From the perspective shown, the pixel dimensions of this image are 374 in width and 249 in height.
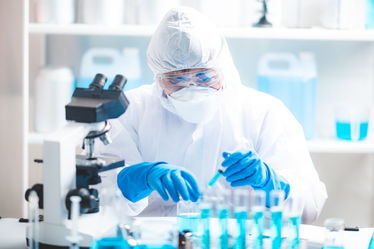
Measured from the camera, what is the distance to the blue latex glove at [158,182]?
5.28ft

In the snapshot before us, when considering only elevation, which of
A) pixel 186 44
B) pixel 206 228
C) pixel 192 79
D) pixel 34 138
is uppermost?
pixel 186 44

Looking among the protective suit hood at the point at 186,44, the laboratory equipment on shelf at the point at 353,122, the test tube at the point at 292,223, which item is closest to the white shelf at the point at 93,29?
the protective suit hood at the point at 186,44

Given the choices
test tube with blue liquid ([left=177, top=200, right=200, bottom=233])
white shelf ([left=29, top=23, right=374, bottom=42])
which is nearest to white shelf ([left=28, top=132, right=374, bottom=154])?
white shelf ([left=29, top=23, right=374, bottom=42])

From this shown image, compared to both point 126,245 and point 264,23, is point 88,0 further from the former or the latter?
point 126,245

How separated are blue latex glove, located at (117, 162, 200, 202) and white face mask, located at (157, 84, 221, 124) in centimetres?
28

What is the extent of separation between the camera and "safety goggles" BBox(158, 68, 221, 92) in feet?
6.14

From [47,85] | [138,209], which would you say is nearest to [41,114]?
[47,85]

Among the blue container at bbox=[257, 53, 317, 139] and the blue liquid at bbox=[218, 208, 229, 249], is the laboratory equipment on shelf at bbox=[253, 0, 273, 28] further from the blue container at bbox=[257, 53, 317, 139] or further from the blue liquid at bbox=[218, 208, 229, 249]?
the blue liquid at bbox=[218, 208, 229, 249]

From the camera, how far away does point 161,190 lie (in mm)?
1639

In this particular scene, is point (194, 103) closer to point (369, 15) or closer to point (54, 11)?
point (54, 11)

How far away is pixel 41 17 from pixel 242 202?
4.90 ft

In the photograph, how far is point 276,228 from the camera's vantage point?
1.31m

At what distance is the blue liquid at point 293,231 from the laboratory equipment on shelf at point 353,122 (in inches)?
52.3

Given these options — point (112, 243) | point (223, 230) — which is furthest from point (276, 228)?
point (112, 243)
